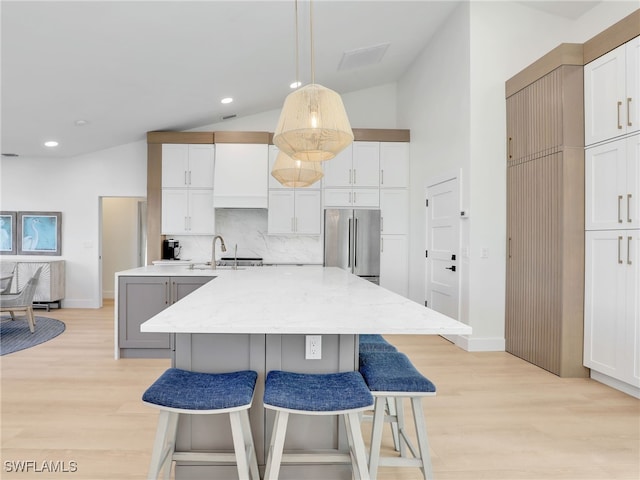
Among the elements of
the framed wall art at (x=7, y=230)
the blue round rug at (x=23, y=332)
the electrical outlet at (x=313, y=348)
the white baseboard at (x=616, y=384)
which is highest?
the framed wall art at (x=7, y=230)

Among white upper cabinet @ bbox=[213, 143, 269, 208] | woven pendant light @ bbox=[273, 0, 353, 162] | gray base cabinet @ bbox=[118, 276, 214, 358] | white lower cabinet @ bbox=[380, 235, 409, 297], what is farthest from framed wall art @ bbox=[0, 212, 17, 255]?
woven pendant light @ bbox=[273, 0, 353, 162]

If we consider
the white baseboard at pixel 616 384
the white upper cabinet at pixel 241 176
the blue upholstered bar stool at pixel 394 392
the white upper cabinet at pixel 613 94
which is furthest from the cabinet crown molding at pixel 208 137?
the blue upholstered bar stool at pixel 394 392

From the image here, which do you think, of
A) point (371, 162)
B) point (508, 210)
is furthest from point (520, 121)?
point (371, 162)

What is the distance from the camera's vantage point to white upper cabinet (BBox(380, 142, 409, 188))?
19.4 ft

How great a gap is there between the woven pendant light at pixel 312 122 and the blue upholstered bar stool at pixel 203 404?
4.01 ft

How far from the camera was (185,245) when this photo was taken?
6.16 metres

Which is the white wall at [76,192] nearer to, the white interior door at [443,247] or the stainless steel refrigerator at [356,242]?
the stainless steel refrigerator at [356,242]

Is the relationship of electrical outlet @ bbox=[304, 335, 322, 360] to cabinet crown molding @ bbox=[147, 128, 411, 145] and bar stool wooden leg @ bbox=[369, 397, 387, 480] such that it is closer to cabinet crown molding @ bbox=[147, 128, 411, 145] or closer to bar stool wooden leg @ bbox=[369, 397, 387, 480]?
bar stool wooden leg @ bbox=[369, 397, 387, 480]

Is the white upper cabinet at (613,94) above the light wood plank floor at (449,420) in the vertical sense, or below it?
above

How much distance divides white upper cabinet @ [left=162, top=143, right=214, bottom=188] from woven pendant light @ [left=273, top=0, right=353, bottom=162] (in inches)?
150

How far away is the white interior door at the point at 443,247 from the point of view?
447 centimetres

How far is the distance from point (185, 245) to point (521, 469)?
17.2ft

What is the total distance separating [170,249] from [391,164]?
3.47 meters

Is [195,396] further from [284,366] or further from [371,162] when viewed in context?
[371,162]
